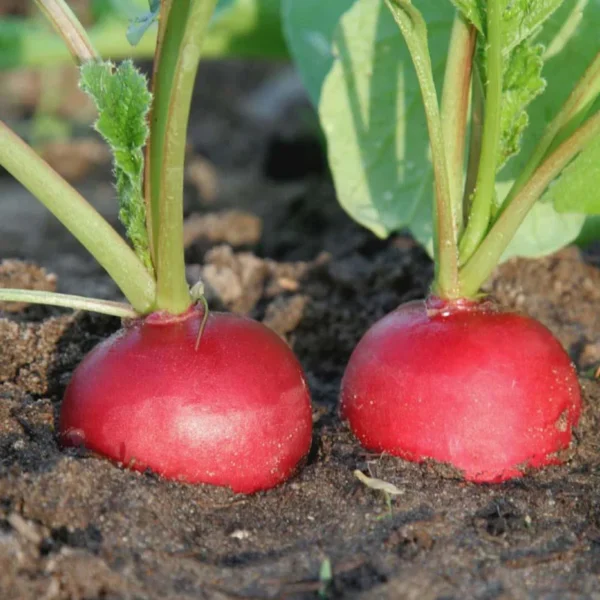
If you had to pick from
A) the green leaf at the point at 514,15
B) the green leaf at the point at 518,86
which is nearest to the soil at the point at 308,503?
the green leaf at the point at 518,86

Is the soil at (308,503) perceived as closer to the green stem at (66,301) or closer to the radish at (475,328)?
the radish at (475,328)

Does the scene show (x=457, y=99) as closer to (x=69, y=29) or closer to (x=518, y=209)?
(x=518, y=209)

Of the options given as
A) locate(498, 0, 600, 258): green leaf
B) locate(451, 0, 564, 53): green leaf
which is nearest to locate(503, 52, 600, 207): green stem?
locate(451, 0, 564, 53): green leaf

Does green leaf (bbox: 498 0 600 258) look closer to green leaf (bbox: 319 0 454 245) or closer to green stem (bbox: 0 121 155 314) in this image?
green leaf (bbox: 319 0 454 245)

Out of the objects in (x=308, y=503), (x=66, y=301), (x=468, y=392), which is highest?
(x=66, y=301)

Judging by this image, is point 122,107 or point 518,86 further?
point 518,86

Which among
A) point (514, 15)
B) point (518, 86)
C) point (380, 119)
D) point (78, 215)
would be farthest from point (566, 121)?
point (78, 215)
